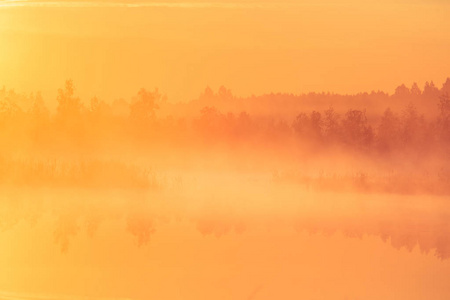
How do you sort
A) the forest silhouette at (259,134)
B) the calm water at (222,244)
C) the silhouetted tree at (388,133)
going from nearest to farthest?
the calm water at (222,244), the forest silhouette at (259,134), the silhouetted tree at (388,133)

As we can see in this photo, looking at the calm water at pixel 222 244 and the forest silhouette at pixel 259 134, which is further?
the forest silhouette at pixel 259 134

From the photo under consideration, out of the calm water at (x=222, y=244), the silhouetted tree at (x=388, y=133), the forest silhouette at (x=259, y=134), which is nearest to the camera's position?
the calm water at (x=222, y=244)

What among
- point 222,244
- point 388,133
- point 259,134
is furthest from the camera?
point 259,134

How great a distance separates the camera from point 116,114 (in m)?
11.5

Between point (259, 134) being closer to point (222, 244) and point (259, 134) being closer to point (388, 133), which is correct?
point (388, 133)

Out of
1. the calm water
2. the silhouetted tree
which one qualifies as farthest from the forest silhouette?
the calm water

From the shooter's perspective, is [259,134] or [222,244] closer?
[222,244]

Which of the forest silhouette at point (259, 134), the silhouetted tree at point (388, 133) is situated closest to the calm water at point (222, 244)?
the forest silhouette at point (259, 134)

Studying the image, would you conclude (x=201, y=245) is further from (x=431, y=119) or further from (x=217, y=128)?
(x=431, y=119)

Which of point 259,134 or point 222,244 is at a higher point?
point 259,134

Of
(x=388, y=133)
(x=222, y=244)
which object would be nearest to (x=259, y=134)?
(x=388, y=133)

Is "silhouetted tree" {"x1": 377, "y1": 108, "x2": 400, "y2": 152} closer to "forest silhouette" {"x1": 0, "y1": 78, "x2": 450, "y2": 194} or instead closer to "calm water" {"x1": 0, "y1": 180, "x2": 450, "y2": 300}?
"forest silhouette" {"x1": 0, "y1": 78, "x2": 450, "y2": 194}

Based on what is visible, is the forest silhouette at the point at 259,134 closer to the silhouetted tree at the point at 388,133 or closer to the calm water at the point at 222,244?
the silhouetted tree at the point at 388,133

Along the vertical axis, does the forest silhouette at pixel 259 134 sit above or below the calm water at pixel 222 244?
above
